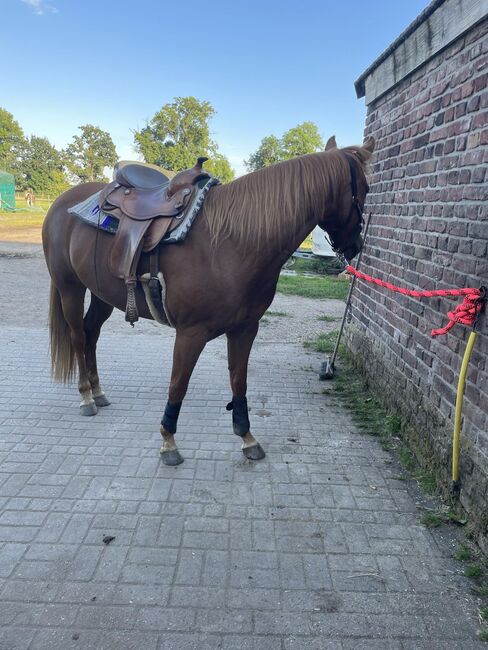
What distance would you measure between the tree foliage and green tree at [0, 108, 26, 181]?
81.9 feet

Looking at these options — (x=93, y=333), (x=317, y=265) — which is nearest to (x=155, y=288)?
(x=93, y=333)

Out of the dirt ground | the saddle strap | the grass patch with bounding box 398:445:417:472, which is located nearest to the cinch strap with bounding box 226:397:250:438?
the saddle strap

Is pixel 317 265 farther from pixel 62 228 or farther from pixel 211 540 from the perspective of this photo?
pixel 211 540

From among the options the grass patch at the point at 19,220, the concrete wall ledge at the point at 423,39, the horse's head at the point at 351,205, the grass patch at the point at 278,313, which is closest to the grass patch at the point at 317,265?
the grass patch at the point at 278,313

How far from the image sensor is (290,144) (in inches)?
1420

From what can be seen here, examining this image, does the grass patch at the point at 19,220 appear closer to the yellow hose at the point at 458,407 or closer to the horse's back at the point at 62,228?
the horse's back at the point at 62,228

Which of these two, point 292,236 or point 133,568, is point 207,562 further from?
point 292,236

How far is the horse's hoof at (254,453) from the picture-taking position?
2.87 m

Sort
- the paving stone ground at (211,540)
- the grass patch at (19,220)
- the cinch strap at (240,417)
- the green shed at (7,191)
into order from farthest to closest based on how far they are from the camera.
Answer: the green shed at (7,191) → the grass patch at (19,220) → the cinch strap at (240,417) → the paving stone ground at (211,540)

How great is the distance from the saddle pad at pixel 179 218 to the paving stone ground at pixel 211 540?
1480 mm

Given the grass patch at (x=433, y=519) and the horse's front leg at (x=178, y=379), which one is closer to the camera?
the grass patch at (x=433, y=519)

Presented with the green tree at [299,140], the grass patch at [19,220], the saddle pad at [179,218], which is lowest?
the grass patch at [19,220]

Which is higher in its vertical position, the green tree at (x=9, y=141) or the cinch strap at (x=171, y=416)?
the green tree at (x=9, y=141)

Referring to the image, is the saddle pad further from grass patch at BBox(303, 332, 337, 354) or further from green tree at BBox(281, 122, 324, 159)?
green tree at BBox(281, 122, 324, 159)
